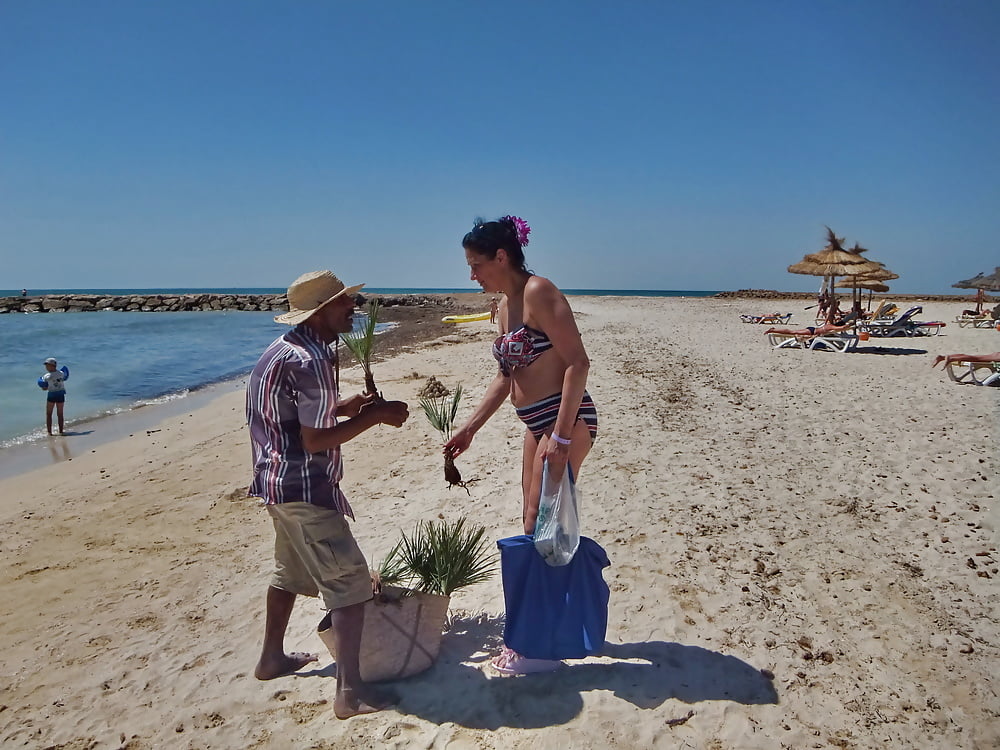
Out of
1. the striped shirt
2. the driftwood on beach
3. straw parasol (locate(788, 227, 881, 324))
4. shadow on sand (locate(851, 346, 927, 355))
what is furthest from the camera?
the driftwood on beach

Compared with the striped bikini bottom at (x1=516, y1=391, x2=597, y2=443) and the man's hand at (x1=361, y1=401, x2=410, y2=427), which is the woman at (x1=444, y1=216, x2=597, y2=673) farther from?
the man's hand at (x1=361, y1=401, x2=410, y2=427)

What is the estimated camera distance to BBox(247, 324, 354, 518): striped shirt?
7.20ft

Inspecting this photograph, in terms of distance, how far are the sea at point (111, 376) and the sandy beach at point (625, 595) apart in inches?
66.1

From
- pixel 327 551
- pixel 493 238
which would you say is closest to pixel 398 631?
pixel 327 551

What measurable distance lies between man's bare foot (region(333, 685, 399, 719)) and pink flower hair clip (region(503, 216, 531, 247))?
75.7 inches

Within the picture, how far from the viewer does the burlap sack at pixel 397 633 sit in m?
2.59

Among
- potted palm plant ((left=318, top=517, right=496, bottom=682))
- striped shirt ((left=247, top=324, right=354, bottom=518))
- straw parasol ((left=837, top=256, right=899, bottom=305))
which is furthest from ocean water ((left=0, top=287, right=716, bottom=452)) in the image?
straw parasol ((left=837, top=256, right=899, bottom=305))

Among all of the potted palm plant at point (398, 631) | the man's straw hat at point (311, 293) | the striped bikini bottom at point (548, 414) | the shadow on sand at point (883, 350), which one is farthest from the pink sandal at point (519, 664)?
the shadow on sand at point (883, 350)

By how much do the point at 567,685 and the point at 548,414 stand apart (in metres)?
1.12

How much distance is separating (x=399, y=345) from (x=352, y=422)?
16.7 metres

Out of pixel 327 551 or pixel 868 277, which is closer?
pixel 327 551

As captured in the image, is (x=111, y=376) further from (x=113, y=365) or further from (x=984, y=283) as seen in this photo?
(x=984, y=283)

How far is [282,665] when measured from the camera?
277 centimetres

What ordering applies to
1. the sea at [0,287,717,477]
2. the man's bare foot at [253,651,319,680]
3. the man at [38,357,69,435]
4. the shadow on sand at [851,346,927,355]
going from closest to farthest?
the man's bare foot at [253,651,319,680], the man at [38,357,69,435], the sea at [0,287,717,477], the shadow on sand at [851,346,927,355]
